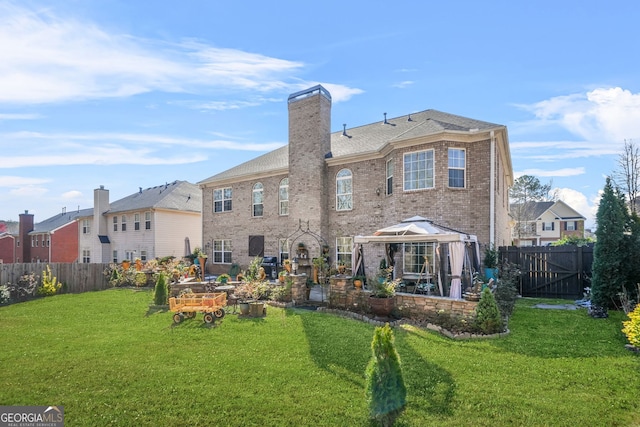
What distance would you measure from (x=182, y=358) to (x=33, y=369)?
2.44 metres

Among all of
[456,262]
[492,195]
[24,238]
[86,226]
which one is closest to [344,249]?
[492,195]

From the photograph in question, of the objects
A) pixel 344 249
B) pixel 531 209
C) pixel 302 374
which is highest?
pixel 531 209

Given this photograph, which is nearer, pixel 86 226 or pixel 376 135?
pixel 376 135

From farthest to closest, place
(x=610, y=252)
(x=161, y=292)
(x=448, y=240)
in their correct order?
1. (x=161, y=292)
2. (x=610, y=252)
3. (x=448, y=240)

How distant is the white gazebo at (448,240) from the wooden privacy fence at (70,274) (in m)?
14.1

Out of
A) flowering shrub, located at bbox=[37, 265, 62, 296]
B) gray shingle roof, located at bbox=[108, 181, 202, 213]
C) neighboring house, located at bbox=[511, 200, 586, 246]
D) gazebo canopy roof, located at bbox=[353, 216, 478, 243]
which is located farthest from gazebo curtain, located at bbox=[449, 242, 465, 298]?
neighboring house, located at bbox=[511, 200, 586, 246]

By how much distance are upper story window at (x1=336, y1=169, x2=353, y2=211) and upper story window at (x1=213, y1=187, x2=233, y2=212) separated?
7847 millimetres

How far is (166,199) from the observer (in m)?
26.1

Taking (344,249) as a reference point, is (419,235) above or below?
above

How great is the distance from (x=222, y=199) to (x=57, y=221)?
90.5ft

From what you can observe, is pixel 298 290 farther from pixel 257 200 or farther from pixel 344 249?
pixel 257 200

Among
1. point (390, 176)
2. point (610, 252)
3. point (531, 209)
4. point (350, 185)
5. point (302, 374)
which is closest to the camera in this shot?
point (302, 374)

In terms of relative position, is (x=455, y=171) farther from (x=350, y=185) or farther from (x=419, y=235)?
(x=350, y=185)

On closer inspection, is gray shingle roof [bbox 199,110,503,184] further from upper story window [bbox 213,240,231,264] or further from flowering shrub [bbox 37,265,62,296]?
flowering shrub [bbox 37,265,62,296]
